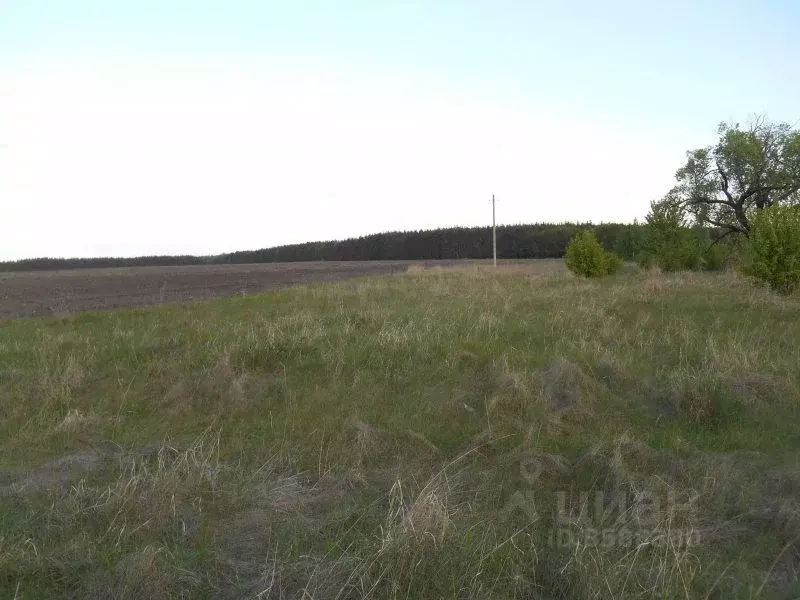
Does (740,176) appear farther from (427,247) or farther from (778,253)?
(427,247)

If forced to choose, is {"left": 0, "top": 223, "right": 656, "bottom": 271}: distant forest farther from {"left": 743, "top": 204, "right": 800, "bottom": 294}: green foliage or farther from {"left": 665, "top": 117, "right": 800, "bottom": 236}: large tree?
{"left": 743, "top": 204, "right": 800, "bottom": 294}: green foliage

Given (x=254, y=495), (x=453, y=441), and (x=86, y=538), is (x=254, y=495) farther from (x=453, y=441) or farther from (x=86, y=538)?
(x=453, y=441)

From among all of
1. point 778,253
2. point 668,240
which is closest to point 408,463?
point 778,253

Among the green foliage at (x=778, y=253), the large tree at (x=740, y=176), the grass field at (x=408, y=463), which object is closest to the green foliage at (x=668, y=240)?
the large tree at (x=740, y=176)

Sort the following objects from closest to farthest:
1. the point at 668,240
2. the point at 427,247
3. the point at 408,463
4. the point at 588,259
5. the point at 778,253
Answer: the point at 408,463
the point at 778,253
the point at 588,259
the point at 668,240
the point at 427,247

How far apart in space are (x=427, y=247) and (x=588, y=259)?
193ft

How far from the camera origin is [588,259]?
2886 cm

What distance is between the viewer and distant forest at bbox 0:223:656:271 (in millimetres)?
73062

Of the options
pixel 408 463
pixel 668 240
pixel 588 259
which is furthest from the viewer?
pixel 668 240

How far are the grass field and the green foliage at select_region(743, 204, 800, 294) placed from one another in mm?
7331

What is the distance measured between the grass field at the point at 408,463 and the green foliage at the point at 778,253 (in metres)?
7.33

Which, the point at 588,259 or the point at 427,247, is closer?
the point at 588,259

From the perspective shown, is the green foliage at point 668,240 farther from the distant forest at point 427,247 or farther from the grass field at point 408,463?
the distant forest at point 427,247

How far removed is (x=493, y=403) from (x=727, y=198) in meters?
33.7
